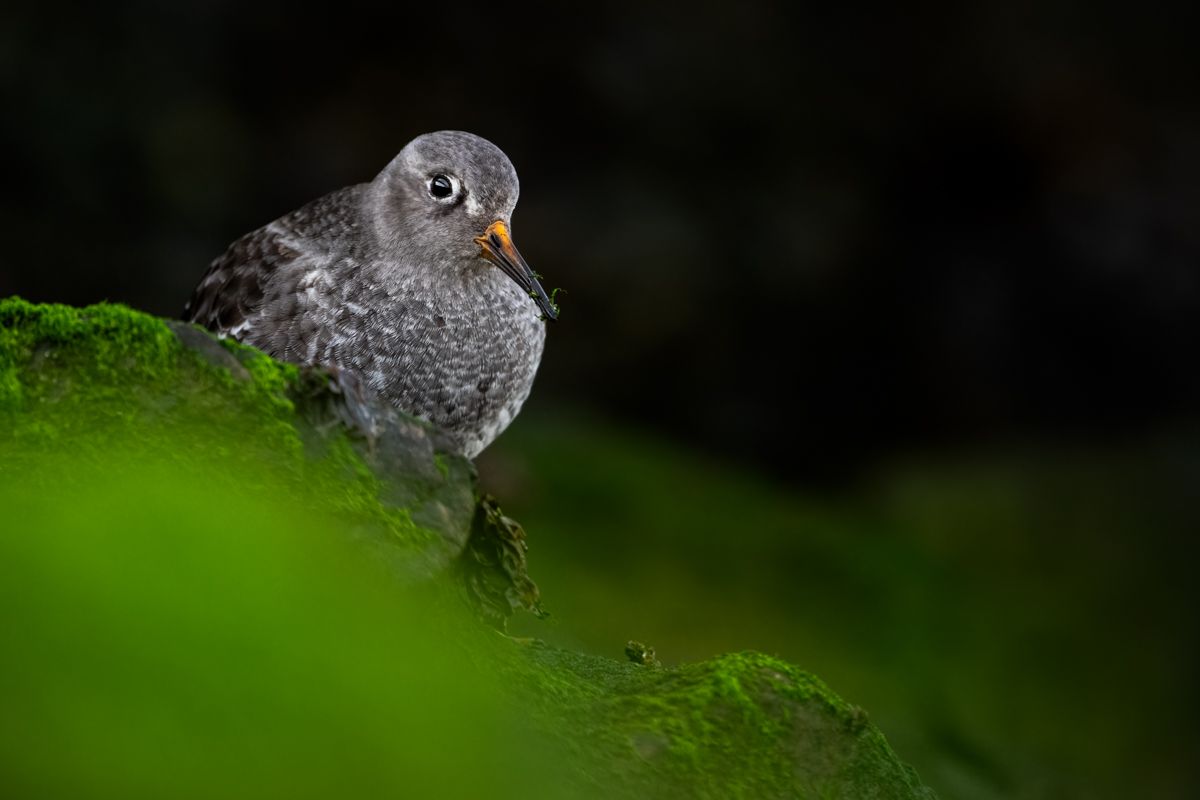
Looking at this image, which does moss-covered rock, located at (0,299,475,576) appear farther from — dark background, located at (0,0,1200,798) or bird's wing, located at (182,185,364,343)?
dark background, located at (0,0,1200,798)

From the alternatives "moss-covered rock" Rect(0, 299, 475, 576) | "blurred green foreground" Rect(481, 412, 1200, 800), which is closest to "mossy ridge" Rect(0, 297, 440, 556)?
"moss-covered rock" Rect(0, 299, 475, 576)

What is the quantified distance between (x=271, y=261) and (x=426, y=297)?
0.94 m

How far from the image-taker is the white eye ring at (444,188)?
254 inches

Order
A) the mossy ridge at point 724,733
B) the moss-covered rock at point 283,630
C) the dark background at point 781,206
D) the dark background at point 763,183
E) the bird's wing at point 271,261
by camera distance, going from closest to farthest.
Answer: the moss-covered rock at point 283,630 < the mossy ridge at point 724,733 < the bird's wing at point 271,261 < the dark background at point 781,206 < the dark background at point 763,183

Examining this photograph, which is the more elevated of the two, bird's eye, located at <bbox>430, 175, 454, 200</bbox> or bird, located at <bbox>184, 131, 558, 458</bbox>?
bird's eye, located at <bbox>430, 175, 454, 200</bbox>

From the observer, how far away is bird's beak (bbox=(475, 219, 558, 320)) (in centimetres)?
636

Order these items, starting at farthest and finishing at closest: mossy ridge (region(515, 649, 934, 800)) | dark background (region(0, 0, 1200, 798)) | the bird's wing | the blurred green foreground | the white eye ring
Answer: dark background (region(0, 0, 1200, 798)) → the blurred green foreground → the bird's wing → the white eye ring → mossy ridge (region(515, 649, 934, 800))

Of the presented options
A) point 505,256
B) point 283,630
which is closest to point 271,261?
point 505,256

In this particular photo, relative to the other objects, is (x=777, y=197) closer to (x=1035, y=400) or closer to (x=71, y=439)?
(x=1035, y=400)

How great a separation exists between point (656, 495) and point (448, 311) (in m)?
4.71

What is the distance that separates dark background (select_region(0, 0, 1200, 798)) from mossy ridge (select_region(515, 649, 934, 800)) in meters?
6.87

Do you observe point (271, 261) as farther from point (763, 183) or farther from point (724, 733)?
point (763, 183)

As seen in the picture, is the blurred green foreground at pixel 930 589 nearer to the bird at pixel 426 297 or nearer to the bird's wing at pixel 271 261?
the bird at pixel 426 297

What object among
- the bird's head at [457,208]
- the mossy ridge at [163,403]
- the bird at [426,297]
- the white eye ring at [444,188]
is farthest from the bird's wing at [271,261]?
the mossy ridge at [163,403]
